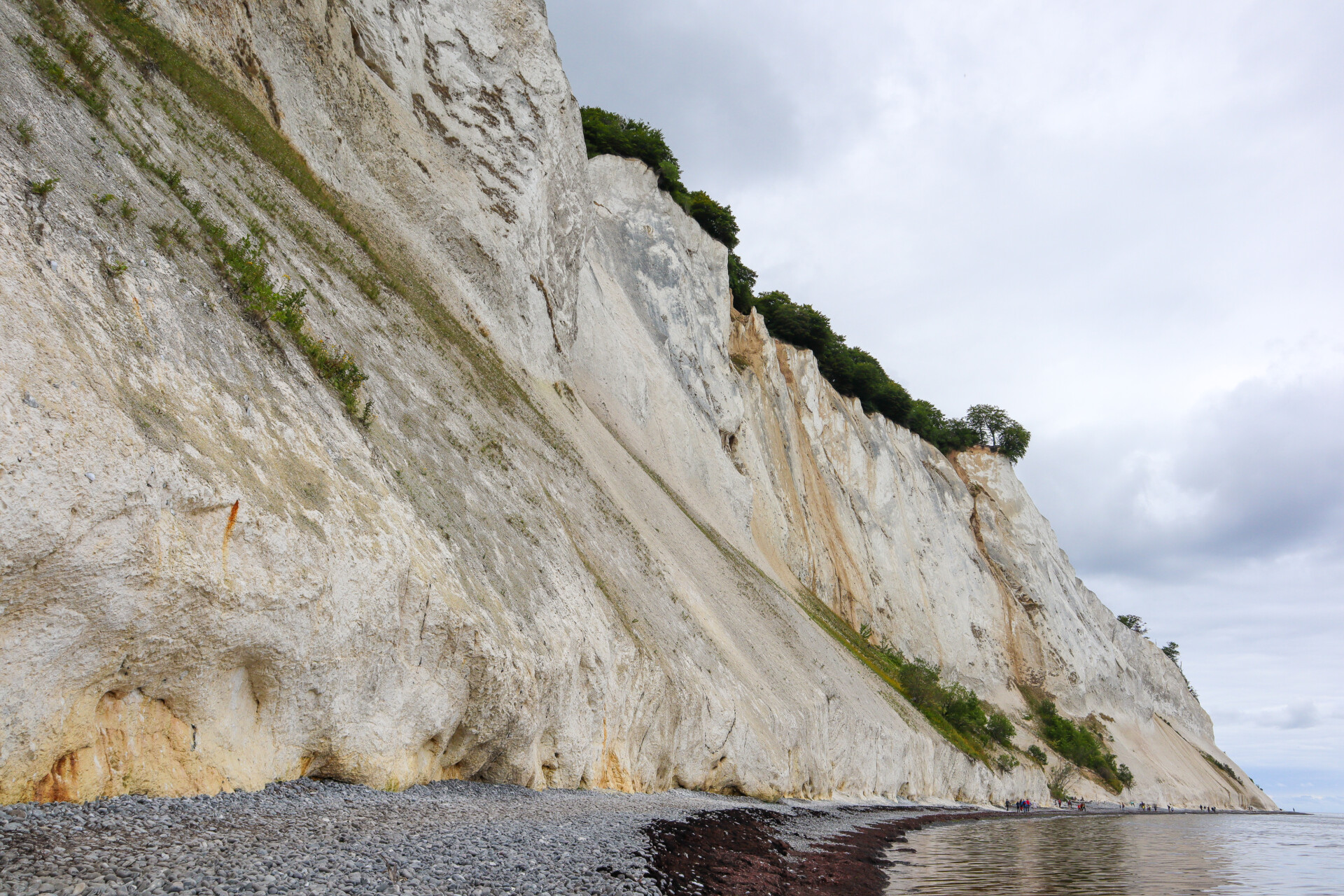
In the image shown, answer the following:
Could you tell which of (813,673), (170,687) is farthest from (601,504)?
(170,687)

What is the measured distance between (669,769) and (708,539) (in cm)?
1369

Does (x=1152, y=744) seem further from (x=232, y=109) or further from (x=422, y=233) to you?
(x=232, y=109)

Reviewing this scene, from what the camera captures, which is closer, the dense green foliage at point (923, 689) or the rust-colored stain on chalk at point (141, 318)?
the rust-colored stain on chalk at point (141, 318)

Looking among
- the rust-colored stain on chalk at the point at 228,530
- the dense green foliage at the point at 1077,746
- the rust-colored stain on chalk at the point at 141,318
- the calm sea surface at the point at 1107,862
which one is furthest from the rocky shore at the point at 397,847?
the dense green foliage at the point at 1077,746

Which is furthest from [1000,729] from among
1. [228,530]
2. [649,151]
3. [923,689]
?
[228,530]

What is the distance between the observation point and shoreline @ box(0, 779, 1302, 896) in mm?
5680

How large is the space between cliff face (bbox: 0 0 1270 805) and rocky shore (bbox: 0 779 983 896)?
535 mm

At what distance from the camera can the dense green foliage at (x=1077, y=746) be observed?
56.7 meters

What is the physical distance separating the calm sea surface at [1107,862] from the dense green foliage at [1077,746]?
67.6 feet

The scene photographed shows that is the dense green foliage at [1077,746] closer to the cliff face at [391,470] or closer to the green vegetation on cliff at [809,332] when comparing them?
the cliff face at [391,470]

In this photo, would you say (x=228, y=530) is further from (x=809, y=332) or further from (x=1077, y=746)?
(x=1077, y=746)

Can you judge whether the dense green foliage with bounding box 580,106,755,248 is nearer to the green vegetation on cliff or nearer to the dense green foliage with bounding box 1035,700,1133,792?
the green vegetation on cliff

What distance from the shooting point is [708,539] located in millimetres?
31641

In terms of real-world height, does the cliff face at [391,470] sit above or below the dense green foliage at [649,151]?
below
